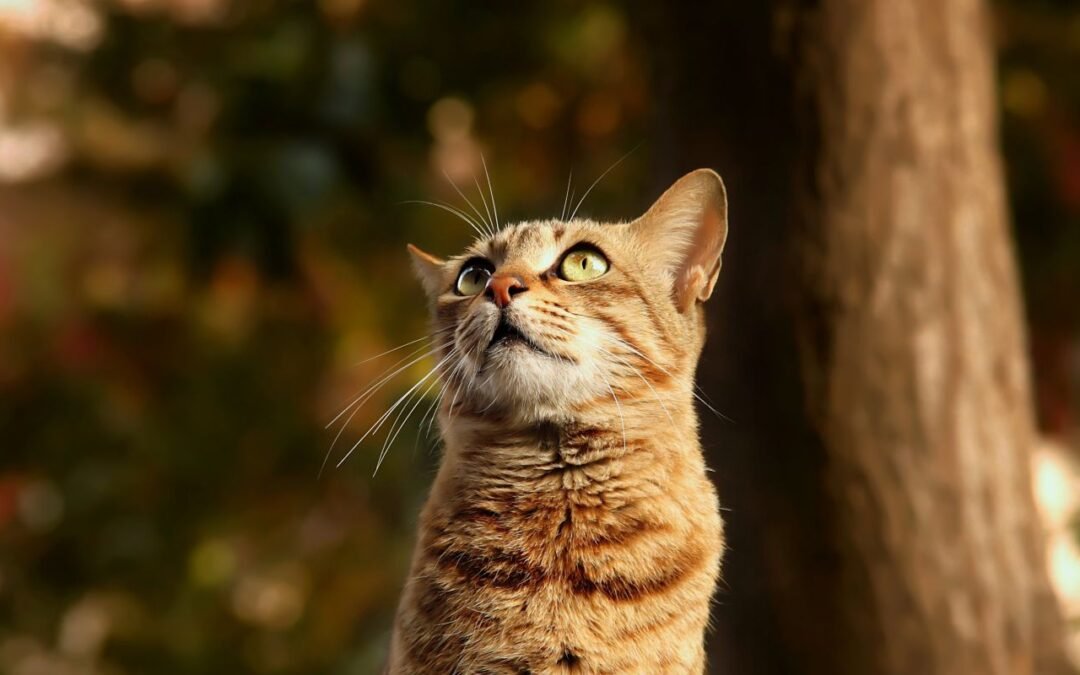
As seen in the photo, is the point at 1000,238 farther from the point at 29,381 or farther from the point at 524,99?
the point at 29,381

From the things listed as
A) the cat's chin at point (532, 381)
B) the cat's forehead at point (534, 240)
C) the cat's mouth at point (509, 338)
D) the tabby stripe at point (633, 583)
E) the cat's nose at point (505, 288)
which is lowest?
the tabby stripe at point (633, 583)

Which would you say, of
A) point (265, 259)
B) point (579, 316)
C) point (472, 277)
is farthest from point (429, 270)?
point (265, 259)

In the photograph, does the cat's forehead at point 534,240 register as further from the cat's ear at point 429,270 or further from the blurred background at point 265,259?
the blurred background at point 265,259

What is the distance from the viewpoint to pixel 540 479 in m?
0.87

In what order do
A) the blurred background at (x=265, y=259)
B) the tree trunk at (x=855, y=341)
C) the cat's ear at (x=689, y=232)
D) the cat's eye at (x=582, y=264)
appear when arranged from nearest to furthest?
the cat's ear at (x=689, y=232) < the cat's eye at (x=582, y=264) < the tree trunk at (x=855, y=341) < the blurred background at (x=265, y=259)

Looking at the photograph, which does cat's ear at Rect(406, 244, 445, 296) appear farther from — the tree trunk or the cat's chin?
the tree trunk

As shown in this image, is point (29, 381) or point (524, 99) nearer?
point (524, 99)

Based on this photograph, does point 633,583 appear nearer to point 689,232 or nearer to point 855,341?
point 689,232

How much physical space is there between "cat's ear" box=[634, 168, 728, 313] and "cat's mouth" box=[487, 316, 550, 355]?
0.12 metres

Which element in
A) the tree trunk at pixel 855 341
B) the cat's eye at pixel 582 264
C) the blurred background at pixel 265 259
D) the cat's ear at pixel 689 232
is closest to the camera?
the cat's ear at pixel 689 232

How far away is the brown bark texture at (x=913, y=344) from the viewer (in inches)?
43.8

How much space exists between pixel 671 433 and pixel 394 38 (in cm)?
90

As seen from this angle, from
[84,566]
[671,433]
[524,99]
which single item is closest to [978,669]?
[671,433]

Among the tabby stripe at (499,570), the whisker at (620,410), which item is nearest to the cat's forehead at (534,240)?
the whisker at (620,410)
